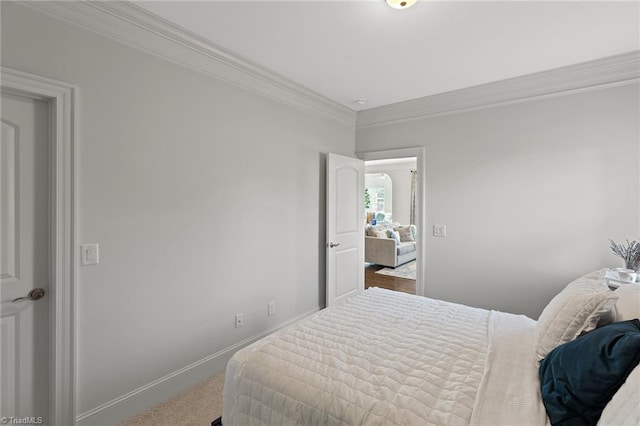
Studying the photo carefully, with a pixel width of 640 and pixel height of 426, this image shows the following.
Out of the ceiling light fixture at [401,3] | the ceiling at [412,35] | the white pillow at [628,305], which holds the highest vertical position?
the ceiling at [412,35]

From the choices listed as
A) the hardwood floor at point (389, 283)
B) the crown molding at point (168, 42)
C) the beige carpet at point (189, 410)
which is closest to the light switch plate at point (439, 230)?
the hardwood floor at point (389, 283)

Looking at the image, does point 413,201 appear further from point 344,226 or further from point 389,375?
point 389,375

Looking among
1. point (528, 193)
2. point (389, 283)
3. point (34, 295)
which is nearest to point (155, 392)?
point (34, 295)

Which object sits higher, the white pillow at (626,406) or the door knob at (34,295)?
the door knob at (34,295)

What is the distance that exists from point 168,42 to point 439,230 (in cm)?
301

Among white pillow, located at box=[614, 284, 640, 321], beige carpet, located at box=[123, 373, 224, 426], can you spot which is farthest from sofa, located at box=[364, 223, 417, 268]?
white pillow, located at box=[614, 284, 640, 321]

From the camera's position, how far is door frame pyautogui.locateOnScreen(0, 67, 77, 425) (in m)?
1.53

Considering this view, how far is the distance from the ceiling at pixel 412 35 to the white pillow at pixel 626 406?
6.28ft

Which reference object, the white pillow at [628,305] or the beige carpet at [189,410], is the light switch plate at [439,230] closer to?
the white pillow at [628,305]

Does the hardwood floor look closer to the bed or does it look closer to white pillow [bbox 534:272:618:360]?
the bed

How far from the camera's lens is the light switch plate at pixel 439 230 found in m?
3.20

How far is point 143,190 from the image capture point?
6.22ft

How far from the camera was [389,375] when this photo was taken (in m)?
1.28

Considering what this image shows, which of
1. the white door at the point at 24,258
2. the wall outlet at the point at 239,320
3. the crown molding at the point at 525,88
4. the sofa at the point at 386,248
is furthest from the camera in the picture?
the sofa at the point at 386,248
